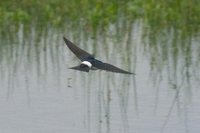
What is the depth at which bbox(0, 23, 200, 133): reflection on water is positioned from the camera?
6453 millimetres

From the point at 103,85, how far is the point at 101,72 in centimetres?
41

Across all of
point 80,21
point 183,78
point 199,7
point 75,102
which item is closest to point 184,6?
point 199,7

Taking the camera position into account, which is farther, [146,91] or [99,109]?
[146,91]

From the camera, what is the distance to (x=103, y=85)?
7180 mm

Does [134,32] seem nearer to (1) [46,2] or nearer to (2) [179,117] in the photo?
(1) [46,2]

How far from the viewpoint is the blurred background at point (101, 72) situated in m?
6.50

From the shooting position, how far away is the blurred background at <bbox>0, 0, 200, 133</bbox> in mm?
6500

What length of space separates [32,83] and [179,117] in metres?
1.35

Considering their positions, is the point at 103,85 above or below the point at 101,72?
below

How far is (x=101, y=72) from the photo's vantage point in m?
7.57

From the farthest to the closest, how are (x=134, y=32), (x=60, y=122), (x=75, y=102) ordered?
(x=134, y=32), (x=75, y=102), (x=60, y=122)

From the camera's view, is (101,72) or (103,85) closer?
(103,85)

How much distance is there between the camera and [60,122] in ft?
21.2

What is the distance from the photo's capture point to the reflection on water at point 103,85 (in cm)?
645
